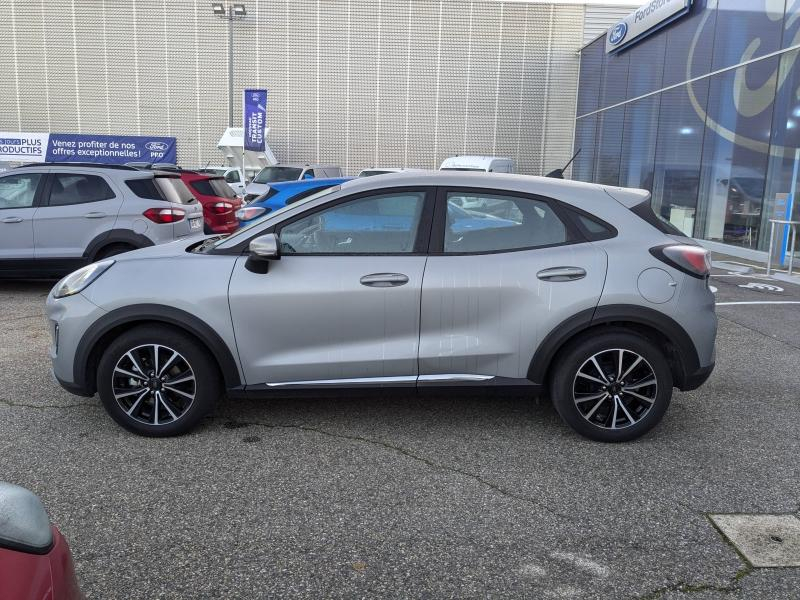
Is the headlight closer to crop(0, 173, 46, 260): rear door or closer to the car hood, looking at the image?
the car hood

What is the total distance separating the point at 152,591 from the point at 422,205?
2589 millimetres

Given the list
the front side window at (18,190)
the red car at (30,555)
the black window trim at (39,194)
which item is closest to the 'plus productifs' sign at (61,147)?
the front side window at (18,190)

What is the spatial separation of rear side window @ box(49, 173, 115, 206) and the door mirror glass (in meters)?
5.52

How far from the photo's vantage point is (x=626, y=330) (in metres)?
4.11

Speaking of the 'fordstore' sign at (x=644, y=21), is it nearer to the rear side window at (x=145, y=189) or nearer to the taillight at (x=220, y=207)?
the taillight at (x=220, y=207)

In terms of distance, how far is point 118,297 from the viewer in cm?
406

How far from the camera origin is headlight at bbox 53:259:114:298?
13.8ft

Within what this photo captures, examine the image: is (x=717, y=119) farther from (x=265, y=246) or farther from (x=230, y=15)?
(x=230, y=15)

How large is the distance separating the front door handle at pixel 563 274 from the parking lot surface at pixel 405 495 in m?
1.03

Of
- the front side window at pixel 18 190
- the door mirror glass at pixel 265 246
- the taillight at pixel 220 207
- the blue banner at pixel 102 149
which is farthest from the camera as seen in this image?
the blue banner at pixel 102 149

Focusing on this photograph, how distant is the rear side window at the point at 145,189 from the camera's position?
8.65m

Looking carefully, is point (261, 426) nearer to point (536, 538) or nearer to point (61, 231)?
point (536, 538)

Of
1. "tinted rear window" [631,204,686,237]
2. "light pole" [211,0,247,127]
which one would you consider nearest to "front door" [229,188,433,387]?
"tinted rear window" [631,204,686,237]

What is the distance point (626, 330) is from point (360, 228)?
1.74 meters
